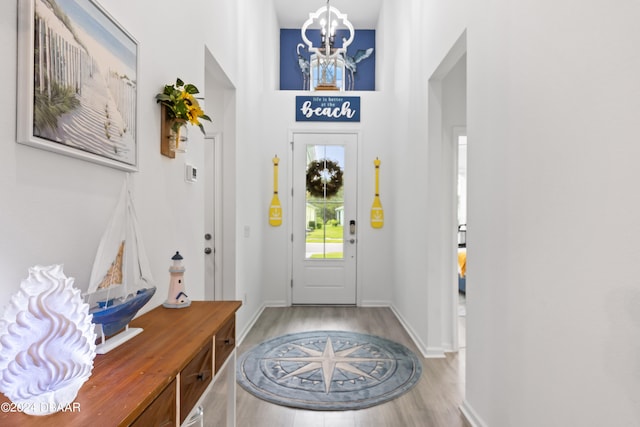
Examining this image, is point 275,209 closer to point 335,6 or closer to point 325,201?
point 325,201

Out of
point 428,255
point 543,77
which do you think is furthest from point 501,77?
point 428,255

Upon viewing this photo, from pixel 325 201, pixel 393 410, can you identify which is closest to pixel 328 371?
pixel 393 410

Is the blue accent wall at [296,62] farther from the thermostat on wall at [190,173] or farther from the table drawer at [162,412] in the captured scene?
the table drawer at [162,412]

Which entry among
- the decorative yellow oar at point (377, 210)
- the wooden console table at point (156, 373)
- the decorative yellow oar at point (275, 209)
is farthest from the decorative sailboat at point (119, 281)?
the decorative yellow oar at point (377, 210)

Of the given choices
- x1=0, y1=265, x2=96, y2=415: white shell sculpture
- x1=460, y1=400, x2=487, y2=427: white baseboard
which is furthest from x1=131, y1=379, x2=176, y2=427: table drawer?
x1=460, y1=400, x2=487, y2=427: white baseboard

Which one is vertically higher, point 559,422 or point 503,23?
point 503,23

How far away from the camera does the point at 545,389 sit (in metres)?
1.57

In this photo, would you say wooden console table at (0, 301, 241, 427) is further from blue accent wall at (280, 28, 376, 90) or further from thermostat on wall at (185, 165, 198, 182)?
blue accent wall at (280, 28, 376, 90)

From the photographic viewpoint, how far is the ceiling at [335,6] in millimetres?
5539

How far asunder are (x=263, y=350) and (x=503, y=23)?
310 centimetres

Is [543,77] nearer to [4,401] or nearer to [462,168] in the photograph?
[4,401]

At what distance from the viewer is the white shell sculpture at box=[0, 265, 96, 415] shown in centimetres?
79

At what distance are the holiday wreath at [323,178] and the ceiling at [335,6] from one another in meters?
2.27

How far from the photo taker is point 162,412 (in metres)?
1.09
